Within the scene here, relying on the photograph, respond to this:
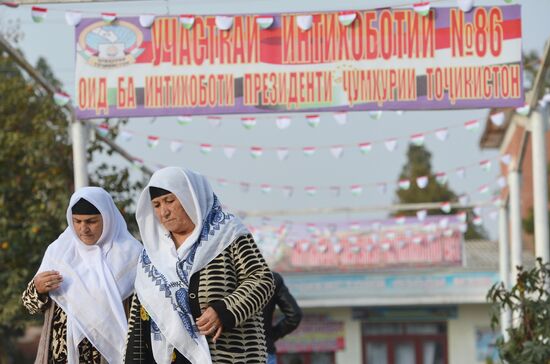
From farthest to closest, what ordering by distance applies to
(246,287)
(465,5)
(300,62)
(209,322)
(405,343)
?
(405,343), (300,62), (465,5), (246,287), (209,322)

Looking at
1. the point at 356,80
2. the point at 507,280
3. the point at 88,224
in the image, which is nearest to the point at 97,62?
the point at 356,80

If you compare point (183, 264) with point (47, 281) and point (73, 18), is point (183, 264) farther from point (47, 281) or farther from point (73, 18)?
point (73, 18)

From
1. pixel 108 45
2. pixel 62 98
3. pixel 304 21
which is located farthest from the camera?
pixel 62 98

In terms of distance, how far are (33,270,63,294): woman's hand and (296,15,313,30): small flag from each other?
4740mm

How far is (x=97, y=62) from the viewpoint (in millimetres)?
10688

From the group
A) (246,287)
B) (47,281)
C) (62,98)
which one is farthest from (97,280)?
(62,98)

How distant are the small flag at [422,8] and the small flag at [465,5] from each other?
253 mm

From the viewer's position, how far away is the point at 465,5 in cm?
1023

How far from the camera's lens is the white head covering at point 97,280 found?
6215 mm

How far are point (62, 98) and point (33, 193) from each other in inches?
174

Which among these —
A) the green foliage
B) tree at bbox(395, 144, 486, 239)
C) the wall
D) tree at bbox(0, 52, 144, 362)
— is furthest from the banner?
tree at bbox(395, 144, 486, 239)

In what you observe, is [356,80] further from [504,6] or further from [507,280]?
[507,280]

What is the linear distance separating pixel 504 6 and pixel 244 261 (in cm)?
574

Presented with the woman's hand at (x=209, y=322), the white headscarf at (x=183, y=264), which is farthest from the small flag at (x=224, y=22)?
the woman's hand at (x=209, y=322)
